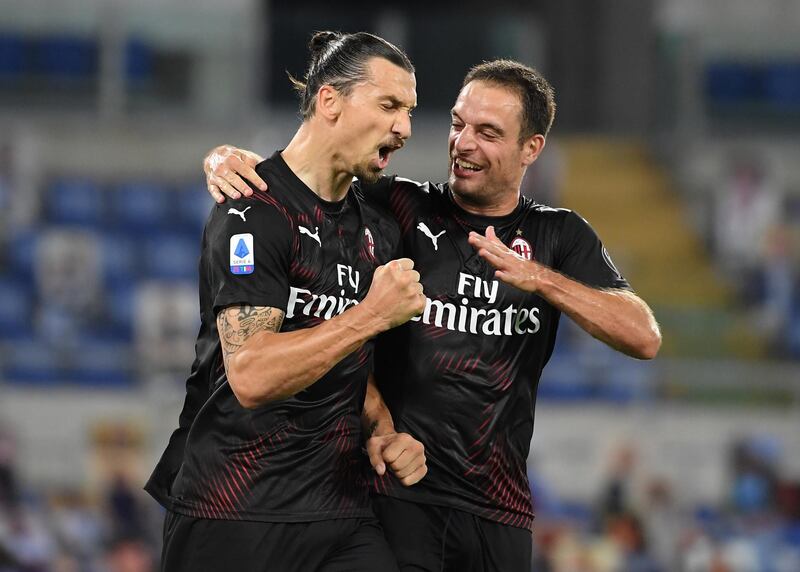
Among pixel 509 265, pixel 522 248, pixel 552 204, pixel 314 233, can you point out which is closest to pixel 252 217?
pixel 314 233

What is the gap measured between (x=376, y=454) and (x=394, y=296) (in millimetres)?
658

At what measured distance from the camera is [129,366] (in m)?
10.6

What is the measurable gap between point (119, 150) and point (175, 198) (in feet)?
3.77

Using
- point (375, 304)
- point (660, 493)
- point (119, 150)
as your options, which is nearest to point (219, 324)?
point (375, 304)

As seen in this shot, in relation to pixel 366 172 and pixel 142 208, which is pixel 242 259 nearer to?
pixel 366 172

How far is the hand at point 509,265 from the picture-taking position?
3.98 metres

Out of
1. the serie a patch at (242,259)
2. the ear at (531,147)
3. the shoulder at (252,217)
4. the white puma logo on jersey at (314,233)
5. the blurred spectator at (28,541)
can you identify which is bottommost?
the blurred spectator at (28,541)

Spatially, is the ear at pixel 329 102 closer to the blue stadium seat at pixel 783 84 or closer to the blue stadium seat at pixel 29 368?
the blue stadium seat at pixel 29 368

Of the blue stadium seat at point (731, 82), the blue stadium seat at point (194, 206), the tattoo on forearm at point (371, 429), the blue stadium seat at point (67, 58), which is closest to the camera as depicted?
the tattoo on forearm at point (371, 429)

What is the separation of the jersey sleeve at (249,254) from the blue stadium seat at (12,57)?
10761mm

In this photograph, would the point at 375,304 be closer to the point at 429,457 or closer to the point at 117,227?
the point at 429,457

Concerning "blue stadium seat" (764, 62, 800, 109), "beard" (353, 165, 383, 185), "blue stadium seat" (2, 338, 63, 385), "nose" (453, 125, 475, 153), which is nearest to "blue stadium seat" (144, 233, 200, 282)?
"blue stadium seat" (2, 338, 63, 385)

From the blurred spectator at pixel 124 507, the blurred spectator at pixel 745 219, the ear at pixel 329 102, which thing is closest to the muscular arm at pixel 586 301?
the ear at pixel 329 102

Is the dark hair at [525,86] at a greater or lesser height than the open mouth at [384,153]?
greater
